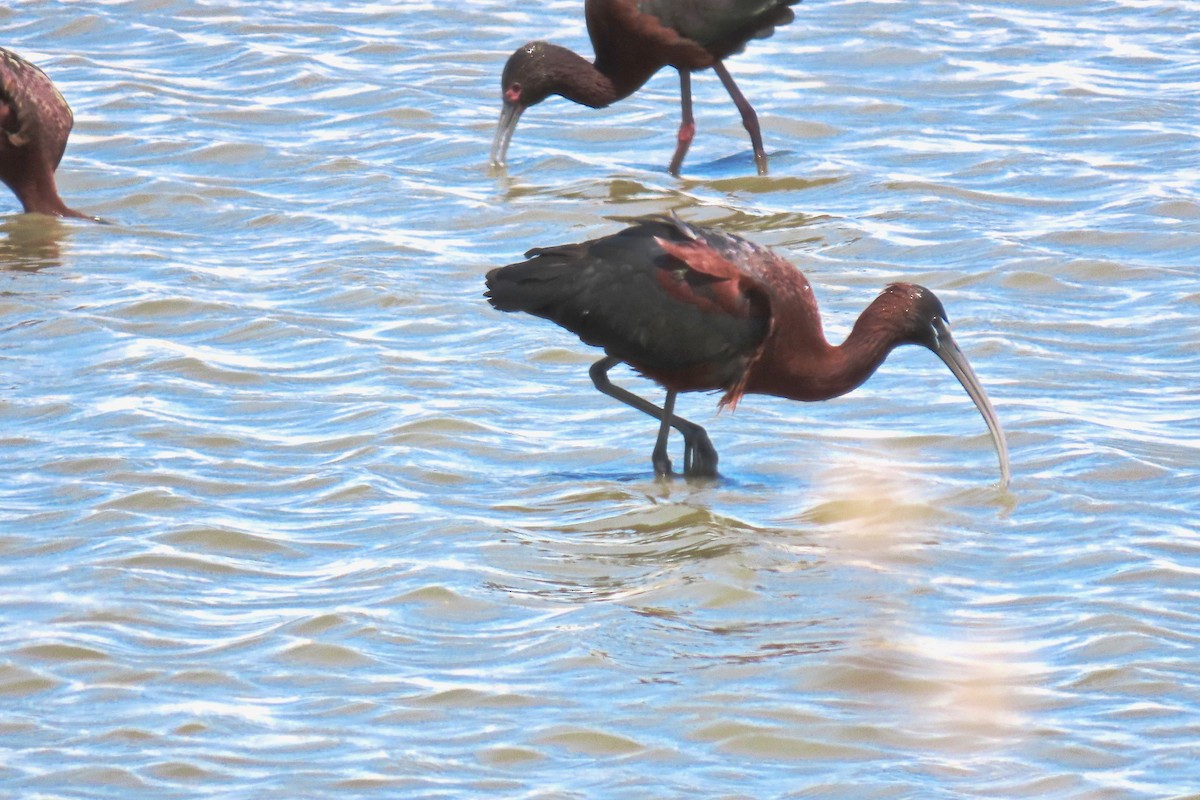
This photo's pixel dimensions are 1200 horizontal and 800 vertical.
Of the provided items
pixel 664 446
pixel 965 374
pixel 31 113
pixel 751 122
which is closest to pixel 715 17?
pixel 751 122

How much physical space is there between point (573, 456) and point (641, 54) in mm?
4615

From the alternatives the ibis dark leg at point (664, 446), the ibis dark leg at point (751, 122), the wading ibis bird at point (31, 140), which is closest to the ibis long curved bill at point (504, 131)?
the ibis dark leg at point (751, 122)

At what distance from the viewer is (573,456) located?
8.31m

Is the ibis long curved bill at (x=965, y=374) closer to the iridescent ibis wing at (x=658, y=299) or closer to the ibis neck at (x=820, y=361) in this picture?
the ibis neck at (x=820, y=361)

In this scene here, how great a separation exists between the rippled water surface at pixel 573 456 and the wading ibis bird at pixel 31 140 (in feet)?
0.62

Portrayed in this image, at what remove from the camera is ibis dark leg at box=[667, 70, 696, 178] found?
12367 millimetres

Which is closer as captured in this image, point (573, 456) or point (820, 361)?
point (820, 361)

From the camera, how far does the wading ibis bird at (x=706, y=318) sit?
25.8 ft

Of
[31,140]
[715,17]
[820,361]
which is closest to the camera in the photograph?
[820,361]

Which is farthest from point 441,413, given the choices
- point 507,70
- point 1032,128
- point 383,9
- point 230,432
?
point 383,9

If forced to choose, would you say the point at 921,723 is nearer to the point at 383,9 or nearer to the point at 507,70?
the point at 507,70

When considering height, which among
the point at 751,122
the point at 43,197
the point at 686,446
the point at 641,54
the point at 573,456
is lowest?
the point at 573,456

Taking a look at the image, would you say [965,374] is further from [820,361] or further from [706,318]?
[706,318]

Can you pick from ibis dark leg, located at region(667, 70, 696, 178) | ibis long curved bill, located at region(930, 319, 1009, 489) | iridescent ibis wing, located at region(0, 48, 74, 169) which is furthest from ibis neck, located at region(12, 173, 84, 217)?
ibis long curved bill, located at region(930, 319, 1009, 489)
